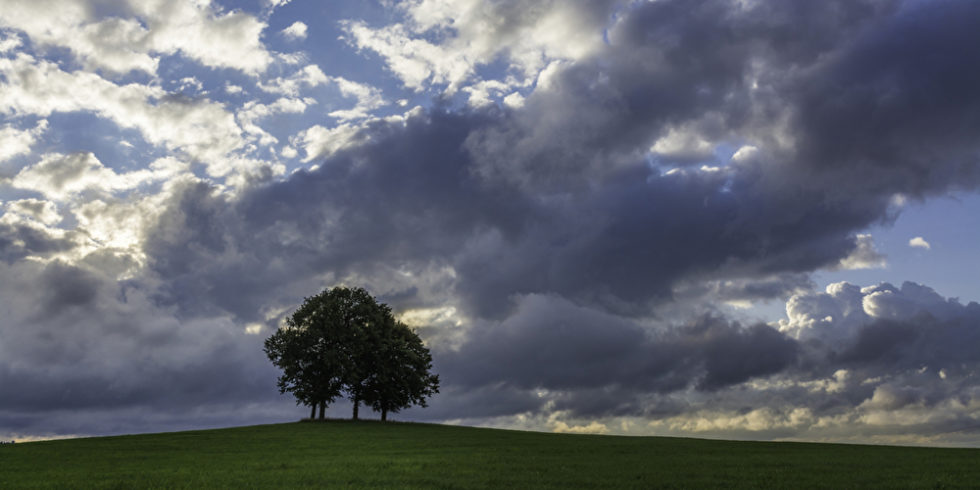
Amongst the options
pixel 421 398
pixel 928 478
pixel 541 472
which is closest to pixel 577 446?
pixel 541 472

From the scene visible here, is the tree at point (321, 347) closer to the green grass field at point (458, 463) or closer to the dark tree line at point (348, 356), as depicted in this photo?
the dark tree line at point (348, 356)

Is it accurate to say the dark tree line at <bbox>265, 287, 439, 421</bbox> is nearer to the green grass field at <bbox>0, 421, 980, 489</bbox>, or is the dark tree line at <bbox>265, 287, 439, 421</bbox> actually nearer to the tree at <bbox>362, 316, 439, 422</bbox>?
the tree at <bbox>362, 316, 439, 422</bbox>

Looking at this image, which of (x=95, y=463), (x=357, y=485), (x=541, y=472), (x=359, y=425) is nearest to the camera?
(x=357, y=485)

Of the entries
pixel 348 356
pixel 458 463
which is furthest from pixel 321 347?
pixel 458 463

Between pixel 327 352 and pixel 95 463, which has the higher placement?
pixel 327 352

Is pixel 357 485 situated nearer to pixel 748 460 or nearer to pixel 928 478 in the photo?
pixel 748 460

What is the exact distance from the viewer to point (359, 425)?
252ft

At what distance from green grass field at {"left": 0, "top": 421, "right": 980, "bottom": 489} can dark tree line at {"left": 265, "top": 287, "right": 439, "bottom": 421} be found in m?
22.6

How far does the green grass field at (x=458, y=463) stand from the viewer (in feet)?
105

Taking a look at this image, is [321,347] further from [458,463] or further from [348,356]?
[458,463]

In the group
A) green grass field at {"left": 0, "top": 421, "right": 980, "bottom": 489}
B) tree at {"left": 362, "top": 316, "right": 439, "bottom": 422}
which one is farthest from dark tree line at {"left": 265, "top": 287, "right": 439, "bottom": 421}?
green grass field at {"left": 0, "top": 421, "right": 980, "bottom": 489}

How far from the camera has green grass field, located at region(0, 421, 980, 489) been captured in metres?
32.0

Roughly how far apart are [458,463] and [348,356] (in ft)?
159

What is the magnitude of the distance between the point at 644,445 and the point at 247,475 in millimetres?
32068
